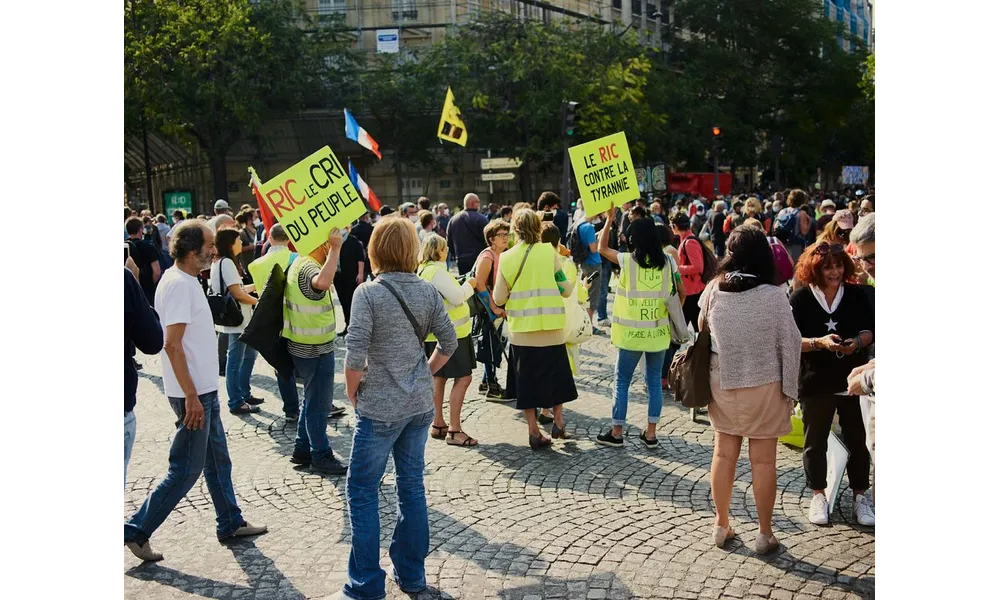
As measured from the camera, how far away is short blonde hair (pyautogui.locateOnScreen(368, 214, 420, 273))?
4473 millimetres

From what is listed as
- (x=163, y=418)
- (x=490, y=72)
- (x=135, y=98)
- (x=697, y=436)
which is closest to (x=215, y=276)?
(x=163, y=418)

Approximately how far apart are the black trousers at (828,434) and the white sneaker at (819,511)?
0.24 ft

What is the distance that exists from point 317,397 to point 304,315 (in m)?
0.57

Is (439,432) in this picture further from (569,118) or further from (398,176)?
(398,176)

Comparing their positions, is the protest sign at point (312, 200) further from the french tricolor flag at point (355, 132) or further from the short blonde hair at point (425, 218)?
the short blonde hair at point (425, 218)

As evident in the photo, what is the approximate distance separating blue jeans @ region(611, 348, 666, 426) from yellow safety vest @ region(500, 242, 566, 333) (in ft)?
1.78

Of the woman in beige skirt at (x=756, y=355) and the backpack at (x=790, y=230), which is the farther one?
the backpack at (x=790, y=230)

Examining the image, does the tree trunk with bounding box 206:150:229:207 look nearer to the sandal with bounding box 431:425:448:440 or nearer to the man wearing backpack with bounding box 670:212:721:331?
the man wearing backpack with bounding box 670:212:721:331

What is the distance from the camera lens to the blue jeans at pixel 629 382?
6.95 meters

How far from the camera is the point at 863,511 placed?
5367mm

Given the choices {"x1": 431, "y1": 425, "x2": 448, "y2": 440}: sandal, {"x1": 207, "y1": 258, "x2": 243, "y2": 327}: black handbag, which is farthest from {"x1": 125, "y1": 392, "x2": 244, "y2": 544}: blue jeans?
{"x1": 207, "y1": 258, "x2": 243, "y2": 327}: black handbag

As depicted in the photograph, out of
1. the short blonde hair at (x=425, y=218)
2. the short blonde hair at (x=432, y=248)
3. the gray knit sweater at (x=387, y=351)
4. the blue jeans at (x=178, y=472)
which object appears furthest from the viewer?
the short blonde hair at (x=425, y=218)

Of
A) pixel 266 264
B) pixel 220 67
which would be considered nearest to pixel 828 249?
pixel 266 264

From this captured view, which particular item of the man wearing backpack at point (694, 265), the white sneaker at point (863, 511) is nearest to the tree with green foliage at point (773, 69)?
the man wearing backpack at point (694, 265)
